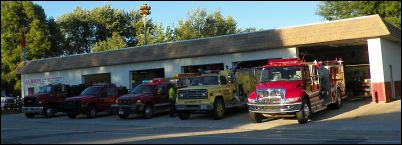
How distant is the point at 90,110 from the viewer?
1055 inches

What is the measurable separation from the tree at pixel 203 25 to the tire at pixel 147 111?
38.5m

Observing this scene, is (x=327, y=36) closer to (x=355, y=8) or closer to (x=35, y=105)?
(x=35, y=105)

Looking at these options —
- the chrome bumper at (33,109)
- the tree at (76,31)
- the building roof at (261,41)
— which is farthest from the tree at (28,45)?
the chrome bumper at (33,109)

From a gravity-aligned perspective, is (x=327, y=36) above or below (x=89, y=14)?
below

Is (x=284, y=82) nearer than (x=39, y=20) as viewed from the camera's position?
Yes

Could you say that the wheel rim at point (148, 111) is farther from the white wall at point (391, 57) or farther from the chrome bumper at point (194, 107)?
the white wall at point (391, 57)

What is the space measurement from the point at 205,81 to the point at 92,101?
24.4 ft

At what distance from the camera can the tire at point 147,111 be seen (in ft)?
80.2

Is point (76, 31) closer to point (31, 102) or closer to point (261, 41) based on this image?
point (31, 102)

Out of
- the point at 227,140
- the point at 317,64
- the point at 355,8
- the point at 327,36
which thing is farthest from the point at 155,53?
the point at 355,8

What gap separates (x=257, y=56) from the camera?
94.7 feet

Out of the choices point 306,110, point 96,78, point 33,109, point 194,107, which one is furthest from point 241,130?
point 96,78

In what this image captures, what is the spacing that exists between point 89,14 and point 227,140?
57281 millimetres

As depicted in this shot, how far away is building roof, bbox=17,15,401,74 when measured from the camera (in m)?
25.2
